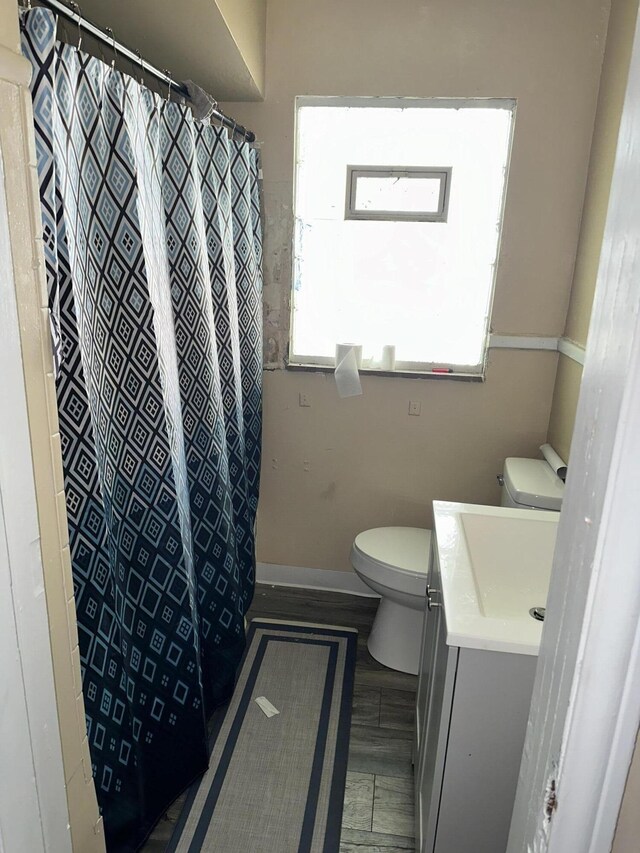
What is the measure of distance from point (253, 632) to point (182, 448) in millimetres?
1184

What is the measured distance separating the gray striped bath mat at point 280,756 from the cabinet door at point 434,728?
1.11ft

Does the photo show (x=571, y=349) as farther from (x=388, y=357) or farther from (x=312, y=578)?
(x=312, y=578)

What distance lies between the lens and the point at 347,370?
8.09ft

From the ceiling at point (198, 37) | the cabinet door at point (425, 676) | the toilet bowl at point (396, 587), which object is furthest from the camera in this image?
the toilet bowl at point (396, 587)

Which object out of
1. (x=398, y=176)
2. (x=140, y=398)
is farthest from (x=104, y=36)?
(x=398, y=176)

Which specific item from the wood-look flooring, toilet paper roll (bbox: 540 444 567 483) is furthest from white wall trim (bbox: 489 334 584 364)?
the wood-look flooring

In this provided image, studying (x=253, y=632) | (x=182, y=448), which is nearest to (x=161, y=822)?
(x=253, y=632)

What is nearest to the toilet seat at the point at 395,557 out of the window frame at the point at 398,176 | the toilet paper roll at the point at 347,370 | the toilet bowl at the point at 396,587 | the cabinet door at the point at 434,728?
the toilet bowl at the point at 396,587

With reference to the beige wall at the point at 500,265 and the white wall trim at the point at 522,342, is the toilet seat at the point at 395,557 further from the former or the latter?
the white wall trim at the point at 522,342

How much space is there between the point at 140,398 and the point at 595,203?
170cm

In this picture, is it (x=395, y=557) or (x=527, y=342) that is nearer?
(x=395, y=557)

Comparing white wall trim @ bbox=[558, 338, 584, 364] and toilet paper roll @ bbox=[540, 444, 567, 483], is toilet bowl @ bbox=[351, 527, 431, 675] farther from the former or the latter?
white wall trim @ bbox=[558, 338, 584, 364]

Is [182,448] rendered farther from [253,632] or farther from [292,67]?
[292,67]

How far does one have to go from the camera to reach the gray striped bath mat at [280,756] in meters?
1.62
